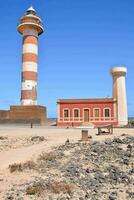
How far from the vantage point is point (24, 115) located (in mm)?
36969

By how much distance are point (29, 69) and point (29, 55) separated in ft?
6.86

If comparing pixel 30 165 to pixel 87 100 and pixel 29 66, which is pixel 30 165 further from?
pixel 29 66

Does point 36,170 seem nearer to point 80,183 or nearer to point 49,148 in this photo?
point 80,183

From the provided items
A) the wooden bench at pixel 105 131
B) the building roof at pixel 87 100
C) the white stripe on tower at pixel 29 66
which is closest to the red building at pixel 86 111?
the building roof at pixel 87 100

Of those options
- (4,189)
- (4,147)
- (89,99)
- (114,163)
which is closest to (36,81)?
(89,99)

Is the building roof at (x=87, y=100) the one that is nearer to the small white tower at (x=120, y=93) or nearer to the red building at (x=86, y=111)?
the red building at (x=86, y=111)

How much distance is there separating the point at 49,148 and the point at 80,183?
18.7 feet

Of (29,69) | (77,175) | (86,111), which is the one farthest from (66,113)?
(77,175)

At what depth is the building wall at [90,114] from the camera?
3750 cm

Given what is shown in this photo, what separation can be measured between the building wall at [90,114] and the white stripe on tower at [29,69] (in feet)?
14.0

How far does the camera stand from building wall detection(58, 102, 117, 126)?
37.5 m

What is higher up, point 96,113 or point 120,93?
point 120,93

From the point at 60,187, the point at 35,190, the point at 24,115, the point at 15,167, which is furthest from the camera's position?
the point at 24,115

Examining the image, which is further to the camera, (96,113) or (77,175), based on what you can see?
(96,113)
